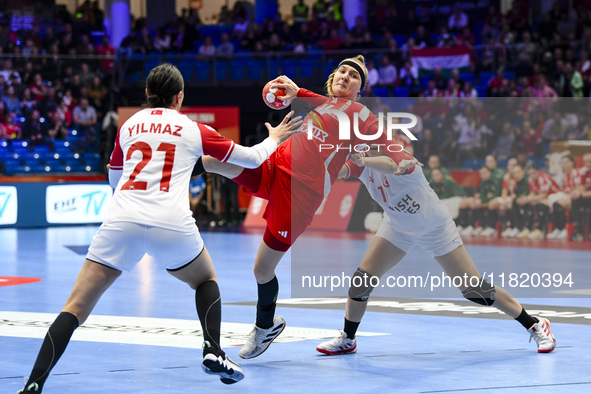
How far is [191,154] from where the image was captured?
4.06 metres

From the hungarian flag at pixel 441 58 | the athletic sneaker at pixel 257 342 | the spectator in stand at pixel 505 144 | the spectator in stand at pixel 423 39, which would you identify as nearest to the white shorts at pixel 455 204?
the spectator in stand at pixel 505 144

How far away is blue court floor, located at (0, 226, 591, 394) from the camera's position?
4.32 meters

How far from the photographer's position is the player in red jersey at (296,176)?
4.98 meters

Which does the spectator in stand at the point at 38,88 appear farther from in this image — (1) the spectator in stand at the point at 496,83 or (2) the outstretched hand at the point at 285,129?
(2) the outstretched hand at the point at 285,129

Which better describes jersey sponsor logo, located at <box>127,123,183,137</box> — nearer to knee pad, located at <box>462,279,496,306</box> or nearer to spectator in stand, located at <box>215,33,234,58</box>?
knee pad, located at <box>462,279,496,306</box>

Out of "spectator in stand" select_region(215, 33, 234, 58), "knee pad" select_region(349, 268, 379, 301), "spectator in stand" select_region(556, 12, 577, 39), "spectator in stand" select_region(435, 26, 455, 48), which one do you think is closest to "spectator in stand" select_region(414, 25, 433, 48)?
"spectator in stand" select_region(435, 26, 455, 48)

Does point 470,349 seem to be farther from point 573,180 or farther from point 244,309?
point 573,180

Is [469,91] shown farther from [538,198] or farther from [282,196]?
[282,196]

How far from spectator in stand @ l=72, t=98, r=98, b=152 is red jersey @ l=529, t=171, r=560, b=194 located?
33.4 feet

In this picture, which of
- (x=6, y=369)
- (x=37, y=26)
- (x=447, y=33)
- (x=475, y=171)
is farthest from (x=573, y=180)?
(x=37, y=26)

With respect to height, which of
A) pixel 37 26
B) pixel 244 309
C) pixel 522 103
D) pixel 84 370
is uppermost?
pixel 37 26

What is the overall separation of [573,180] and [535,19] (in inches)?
337

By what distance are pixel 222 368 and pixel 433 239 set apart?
183cm

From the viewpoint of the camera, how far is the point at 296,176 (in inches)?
201
